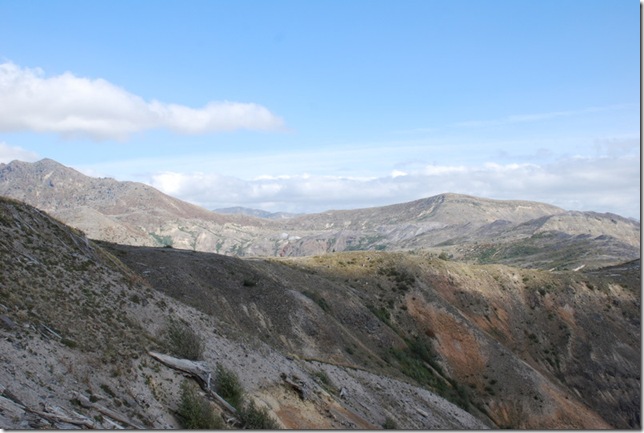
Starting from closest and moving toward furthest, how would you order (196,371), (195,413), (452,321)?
1. (195,413)
2. (196,371)
3. (452,321)

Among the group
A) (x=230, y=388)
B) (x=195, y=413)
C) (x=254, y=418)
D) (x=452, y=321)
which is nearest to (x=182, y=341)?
(x=230, y=388)

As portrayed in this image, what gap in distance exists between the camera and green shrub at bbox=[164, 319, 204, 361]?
21269 millimetres

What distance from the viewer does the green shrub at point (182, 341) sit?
21.3 metres

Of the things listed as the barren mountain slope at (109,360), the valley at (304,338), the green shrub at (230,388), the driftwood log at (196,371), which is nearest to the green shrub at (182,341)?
the valley at (304,338)

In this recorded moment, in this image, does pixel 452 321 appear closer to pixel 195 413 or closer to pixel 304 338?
pixel 304 338

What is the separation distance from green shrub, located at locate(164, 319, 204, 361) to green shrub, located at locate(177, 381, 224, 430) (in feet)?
10.8

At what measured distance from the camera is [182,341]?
2192 cm

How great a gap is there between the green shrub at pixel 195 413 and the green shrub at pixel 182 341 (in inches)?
129

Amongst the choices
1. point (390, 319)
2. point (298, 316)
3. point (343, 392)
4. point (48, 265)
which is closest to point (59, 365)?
point (48, 265)

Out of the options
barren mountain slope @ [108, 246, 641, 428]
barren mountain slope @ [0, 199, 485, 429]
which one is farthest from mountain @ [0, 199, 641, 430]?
barren mountain slope @ [108, 246, 641, 428]

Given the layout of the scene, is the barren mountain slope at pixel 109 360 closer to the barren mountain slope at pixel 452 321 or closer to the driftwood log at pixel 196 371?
the driftwood log at pixel 196 371

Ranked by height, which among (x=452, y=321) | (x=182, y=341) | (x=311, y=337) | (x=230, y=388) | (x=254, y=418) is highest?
(x=182, y=341)

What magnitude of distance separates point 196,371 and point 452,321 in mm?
41049

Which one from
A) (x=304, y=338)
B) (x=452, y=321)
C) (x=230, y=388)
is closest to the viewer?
(x=230, y=388)
